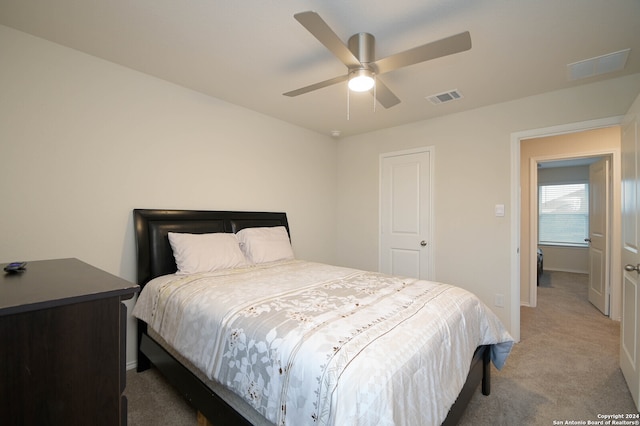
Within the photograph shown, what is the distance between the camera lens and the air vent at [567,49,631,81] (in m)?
2.03

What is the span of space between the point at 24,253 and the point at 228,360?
1.68 metres

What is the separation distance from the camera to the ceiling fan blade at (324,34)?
1278 mm

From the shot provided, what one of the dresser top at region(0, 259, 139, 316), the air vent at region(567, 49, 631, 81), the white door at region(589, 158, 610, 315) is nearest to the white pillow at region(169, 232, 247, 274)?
the dresser top at region(0, 259, 139, 316)

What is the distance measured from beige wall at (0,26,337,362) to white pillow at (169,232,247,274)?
1.33 feet

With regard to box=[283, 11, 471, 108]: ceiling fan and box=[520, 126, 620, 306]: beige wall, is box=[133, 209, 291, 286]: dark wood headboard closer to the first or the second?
box=[283, 11, 471, 108]: ceiling fan

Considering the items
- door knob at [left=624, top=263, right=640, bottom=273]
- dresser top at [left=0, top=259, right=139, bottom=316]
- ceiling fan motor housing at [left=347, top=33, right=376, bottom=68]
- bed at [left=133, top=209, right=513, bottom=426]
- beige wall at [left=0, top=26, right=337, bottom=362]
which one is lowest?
bed at [left=133, top=209, right=513, bottom=426]

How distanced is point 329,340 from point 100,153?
7.36 feet

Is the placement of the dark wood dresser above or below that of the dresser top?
below

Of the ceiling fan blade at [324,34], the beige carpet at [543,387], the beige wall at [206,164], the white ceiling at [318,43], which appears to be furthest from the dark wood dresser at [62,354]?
the white ceiling at [318,43]

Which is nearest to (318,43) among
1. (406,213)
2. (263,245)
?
(263,245)

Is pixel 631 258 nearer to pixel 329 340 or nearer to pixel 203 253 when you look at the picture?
pixel 329 340

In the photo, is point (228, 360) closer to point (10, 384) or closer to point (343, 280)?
point (10, 384)

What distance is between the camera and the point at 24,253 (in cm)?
187

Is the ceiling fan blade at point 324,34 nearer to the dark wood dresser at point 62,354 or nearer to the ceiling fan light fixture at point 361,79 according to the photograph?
the ceiling fan light fixture at point 361,79
